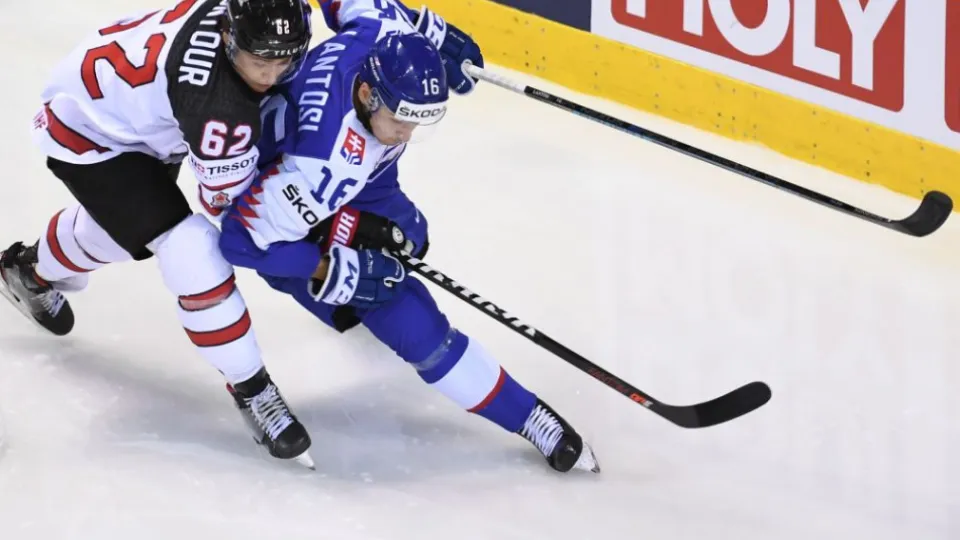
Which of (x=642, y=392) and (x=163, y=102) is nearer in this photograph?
(x=163, y=102)

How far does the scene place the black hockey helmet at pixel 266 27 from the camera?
2543 mm

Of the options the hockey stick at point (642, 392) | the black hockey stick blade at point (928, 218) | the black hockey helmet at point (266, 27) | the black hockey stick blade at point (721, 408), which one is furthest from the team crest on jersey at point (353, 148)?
the black hockey stick blade at point (928, 218)

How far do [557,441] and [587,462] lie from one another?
3.6 inches

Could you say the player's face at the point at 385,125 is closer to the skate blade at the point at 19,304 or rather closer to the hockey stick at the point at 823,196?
the hockey stick at the point at 823,196

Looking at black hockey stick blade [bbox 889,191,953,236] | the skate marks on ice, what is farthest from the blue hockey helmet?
black hockey stick blade [bbox 889,191,953,236]

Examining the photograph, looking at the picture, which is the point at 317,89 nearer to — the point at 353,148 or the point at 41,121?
the point at 353,148

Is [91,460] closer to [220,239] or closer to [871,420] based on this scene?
[220,239]

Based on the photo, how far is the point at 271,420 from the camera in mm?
2967

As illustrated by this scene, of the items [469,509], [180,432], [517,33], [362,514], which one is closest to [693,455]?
[469,509]

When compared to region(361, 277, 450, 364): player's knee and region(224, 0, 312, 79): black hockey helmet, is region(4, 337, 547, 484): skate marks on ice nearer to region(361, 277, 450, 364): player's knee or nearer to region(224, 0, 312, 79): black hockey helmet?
region(361, 277, 450, 364): player's knee

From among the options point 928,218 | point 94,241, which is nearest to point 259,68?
point 94,241

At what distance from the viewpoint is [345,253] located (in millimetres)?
2842

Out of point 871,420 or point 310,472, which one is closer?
point 310,472

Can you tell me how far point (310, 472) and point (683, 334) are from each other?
1147mm
